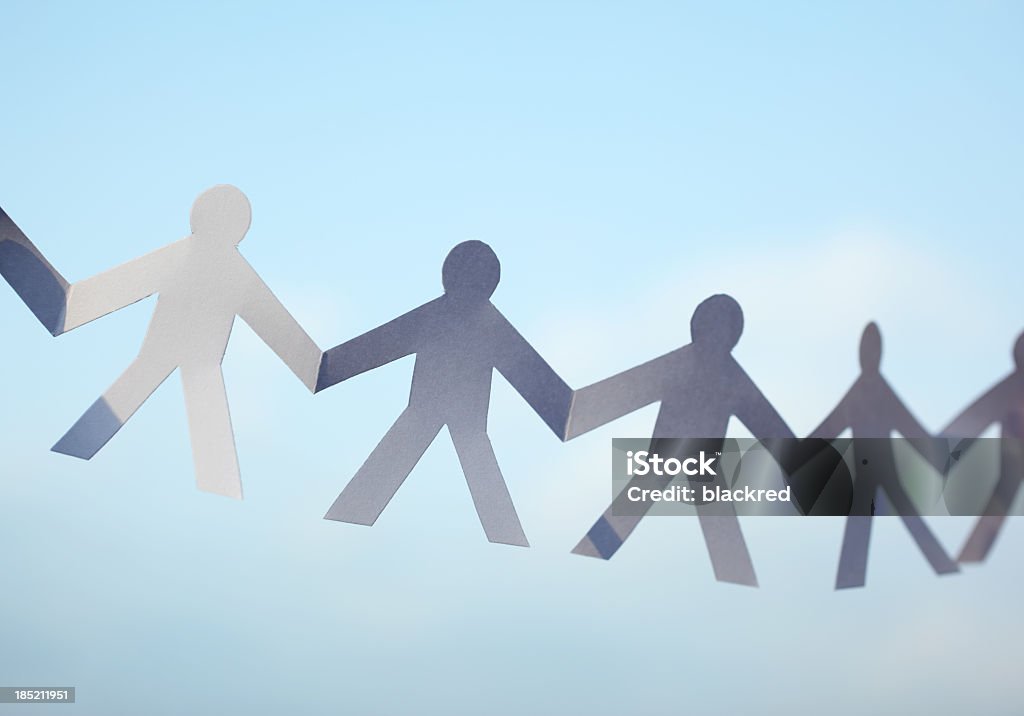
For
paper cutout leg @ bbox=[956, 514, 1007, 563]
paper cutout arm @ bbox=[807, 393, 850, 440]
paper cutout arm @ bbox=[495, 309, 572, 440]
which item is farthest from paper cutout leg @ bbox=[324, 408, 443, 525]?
paper cutout leg @ bbox=[956, 514, 1007, 563]

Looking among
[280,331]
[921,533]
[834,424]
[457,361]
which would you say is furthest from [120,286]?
[921,533]

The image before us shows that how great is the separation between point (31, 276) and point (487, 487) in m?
0.68

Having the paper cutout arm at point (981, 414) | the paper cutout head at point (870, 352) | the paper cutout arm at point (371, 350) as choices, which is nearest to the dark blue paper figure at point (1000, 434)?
the paper cutout arm at point (981, 414)

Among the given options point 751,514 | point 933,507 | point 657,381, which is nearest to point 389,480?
point 657,381

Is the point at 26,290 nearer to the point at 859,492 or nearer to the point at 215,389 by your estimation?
the point at 215,389

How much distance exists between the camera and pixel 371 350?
126cm

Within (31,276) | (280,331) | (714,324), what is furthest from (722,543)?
(31,276)

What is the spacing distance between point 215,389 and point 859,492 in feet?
2.94

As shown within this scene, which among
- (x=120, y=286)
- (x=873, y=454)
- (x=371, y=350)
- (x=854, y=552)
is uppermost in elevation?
(x=120, y=286)

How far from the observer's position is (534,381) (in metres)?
1.26

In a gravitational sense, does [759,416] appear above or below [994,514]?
above

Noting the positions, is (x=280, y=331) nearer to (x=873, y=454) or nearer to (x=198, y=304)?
(x=198, y=304)

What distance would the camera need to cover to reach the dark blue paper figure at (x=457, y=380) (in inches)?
48.6

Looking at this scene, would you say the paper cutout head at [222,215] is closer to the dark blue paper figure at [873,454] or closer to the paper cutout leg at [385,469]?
the paper cutout leg at [385,469]
